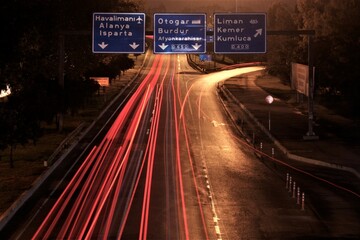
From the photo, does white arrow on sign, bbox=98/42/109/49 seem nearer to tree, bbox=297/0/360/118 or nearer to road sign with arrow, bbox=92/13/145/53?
road sign with arrow, bbox=92/13/145/53

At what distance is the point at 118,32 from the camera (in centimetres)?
3114

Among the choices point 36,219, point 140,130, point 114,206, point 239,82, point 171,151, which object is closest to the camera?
point 36,219

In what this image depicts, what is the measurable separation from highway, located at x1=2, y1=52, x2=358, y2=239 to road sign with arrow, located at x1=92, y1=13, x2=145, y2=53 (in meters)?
5.25

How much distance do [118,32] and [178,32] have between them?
3444mm

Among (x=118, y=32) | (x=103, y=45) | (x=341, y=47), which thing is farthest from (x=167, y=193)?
(x=341, y=47)

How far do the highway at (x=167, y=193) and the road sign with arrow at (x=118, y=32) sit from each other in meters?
5.25

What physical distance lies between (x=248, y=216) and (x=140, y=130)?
1818 cm

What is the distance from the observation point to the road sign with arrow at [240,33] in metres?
31.5

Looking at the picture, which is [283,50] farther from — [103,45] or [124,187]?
[124,187]

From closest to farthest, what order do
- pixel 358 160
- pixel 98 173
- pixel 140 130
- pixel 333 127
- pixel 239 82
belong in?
pixel 98 173 → pixel 358 160 → pixel 140 130 → pixel 333 127 → pixel 239 82

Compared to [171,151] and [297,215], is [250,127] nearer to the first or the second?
[171,151]

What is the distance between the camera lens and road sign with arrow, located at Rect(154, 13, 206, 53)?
31547 millimetres

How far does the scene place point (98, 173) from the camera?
23.0m

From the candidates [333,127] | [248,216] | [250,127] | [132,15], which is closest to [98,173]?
[248,216]
